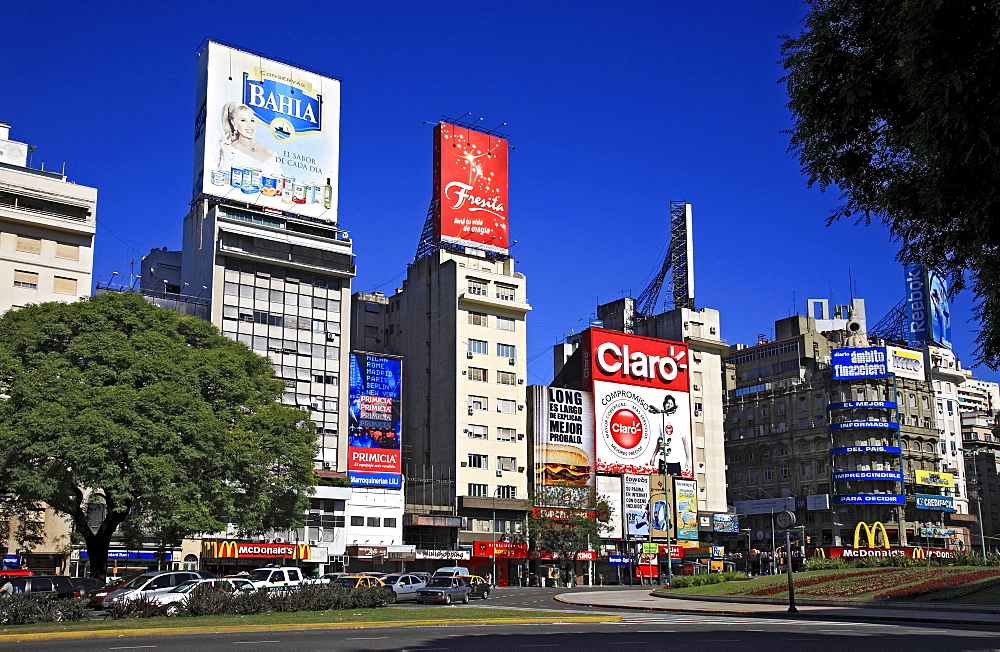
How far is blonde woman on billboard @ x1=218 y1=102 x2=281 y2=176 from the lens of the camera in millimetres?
92812

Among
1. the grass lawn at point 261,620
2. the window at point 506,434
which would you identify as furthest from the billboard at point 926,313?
the grass lawn at point 261,620

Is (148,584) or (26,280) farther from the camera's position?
(26,280)

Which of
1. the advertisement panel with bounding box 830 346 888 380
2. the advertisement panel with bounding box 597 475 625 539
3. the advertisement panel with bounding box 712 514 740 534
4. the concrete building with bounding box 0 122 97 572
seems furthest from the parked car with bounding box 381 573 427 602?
the advertisement panel with bounding box 830 346 888 380

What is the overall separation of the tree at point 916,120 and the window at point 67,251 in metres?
72.0

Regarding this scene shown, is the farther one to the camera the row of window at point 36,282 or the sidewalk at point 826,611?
the row of window at point 36,282

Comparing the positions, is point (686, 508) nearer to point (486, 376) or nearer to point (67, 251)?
point (486, 376)

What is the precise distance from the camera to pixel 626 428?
372 feet

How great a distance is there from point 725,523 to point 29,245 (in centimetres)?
8403

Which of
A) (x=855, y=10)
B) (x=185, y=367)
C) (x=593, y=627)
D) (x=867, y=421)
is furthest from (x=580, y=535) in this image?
(x=855, y=10)

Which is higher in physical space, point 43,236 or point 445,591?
point 43,236

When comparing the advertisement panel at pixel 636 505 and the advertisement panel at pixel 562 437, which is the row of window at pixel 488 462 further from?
the advertisement panel at pixel 636 505

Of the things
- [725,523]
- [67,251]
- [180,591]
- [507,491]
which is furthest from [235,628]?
[725,523]

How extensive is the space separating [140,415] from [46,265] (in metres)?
39.2

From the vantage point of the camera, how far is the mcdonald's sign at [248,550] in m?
75.9
